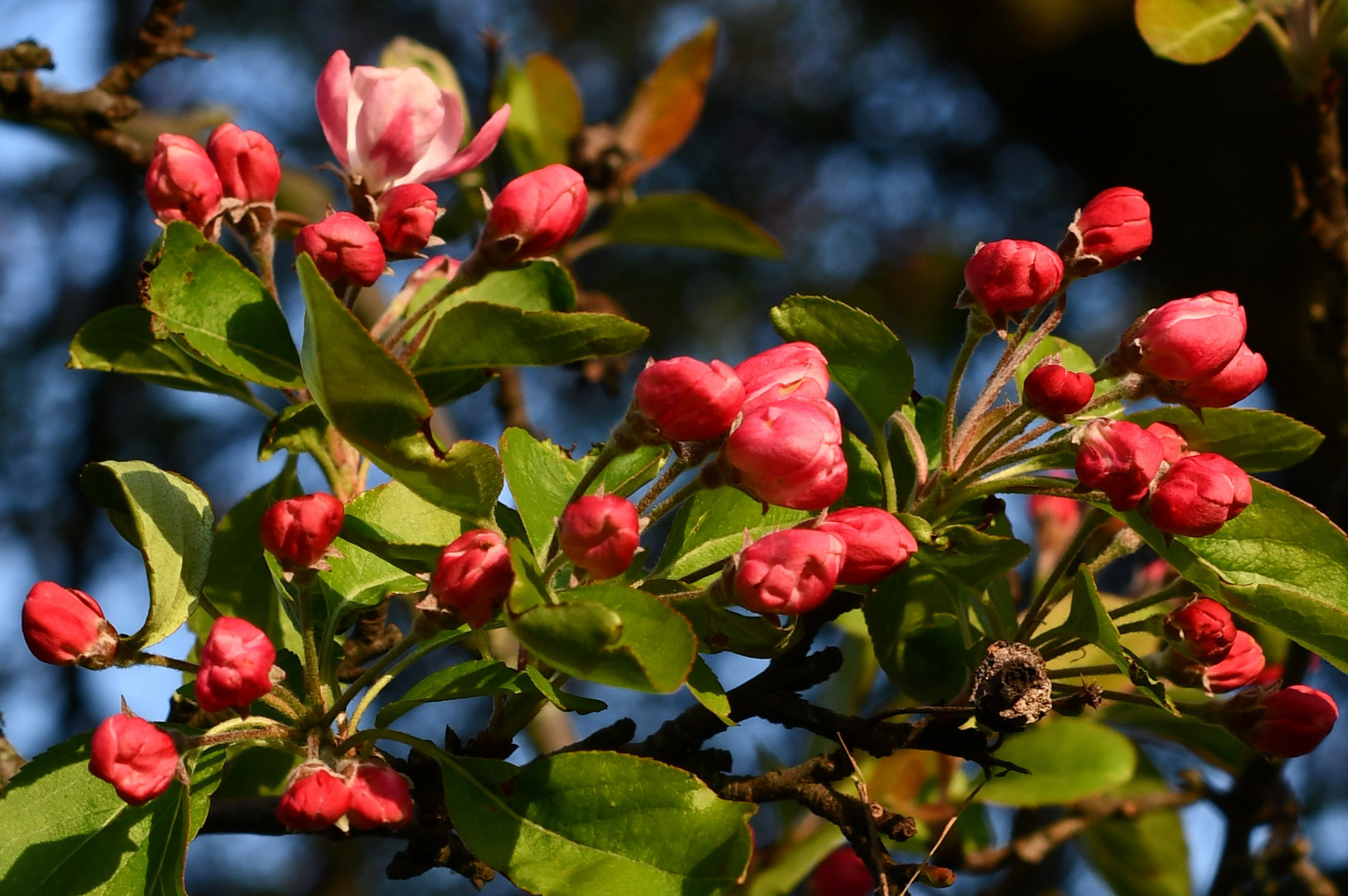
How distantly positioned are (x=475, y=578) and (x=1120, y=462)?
53 centimetres

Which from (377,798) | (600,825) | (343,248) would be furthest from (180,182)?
(600,825)

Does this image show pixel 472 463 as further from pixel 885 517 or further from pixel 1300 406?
pixel 1300 406

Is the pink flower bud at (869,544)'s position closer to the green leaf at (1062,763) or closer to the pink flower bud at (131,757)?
the pink flower bud at (131,757)

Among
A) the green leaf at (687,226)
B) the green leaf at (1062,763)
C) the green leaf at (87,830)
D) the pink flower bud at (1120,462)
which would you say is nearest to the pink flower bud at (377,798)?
the green leaf at (87,830)

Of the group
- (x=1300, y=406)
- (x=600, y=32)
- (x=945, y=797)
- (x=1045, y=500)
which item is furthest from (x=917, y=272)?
(x=600, y=32)

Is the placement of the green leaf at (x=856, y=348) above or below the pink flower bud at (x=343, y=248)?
below

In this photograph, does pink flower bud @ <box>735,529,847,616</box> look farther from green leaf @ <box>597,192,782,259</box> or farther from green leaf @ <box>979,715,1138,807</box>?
green leaf @ <box>597,192,782,259</box>

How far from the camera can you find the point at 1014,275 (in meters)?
1.12

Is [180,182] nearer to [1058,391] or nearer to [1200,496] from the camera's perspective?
[1058,391]

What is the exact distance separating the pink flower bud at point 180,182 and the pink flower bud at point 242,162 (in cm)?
3

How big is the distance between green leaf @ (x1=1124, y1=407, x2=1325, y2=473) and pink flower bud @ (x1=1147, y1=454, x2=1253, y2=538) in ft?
0.45

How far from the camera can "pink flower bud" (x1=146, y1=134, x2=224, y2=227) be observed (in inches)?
46.6

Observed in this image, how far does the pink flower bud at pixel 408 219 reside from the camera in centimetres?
119

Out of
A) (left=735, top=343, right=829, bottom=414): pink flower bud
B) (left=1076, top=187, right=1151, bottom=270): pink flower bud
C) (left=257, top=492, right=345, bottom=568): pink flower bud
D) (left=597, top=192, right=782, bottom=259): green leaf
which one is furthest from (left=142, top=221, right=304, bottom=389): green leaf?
(left=597, top=192, right=782, bottom=259): green leaf
